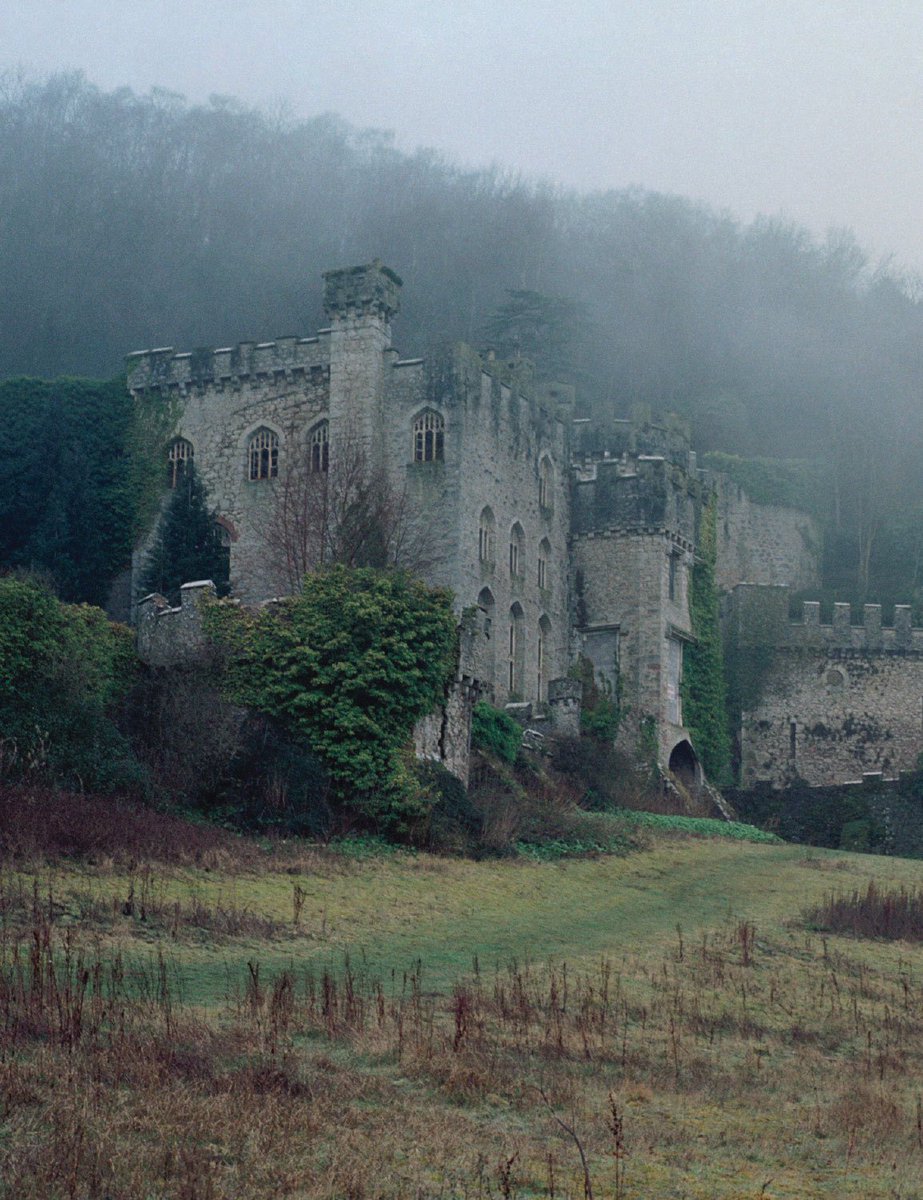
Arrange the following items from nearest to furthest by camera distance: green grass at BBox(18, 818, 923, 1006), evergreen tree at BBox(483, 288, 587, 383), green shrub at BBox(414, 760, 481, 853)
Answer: green grass at BBox(18, 818, 923, 1006) < green shrub at BBox(414, 760, 481, 853) < evergreen tree at BBox(483, 288, 587, 383)

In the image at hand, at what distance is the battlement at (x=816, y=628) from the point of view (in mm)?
51031

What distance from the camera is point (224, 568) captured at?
44000 millimetres

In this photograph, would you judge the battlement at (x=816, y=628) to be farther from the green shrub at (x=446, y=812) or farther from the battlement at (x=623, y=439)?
the green shrub at (x=446, y=812)

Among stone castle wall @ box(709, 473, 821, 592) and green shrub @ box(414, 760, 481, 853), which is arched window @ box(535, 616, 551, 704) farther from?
green shrub @ box(414, 760, 481, 853)

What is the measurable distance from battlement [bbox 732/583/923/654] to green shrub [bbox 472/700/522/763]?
51.0ft

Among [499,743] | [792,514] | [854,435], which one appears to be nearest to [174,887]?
[499,743]

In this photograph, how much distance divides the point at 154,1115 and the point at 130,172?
76817 mm

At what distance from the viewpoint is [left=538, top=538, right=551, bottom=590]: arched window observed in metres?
47.0

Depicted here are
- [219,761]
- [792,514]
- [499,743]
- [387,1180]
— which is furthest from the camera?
[792,514]

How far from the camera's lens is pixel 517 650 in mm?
45906

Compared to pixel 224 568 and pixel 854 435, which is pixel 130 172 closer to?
pixel 854 435

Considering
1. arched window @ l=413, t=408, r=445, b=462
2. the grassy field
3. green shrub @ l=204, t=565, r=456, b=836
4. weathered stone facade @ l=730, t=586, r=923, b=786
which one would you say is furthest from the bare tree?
the grassy field

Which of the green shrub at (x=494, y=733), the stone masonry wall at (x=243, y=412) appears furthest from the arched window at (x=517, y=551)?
the green shrub at (x=494, y=733)

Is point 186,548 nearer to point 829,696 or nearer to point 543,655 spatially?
point 543,655
